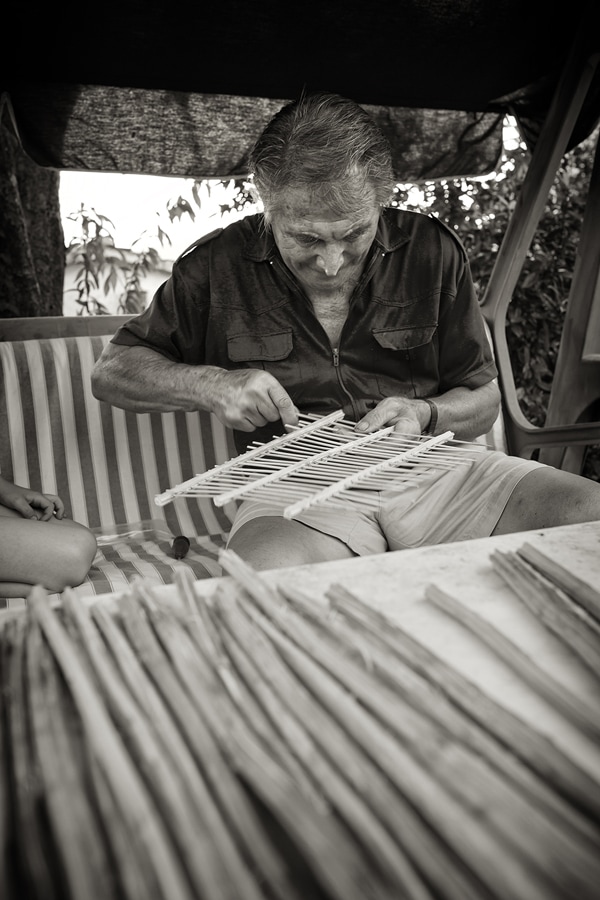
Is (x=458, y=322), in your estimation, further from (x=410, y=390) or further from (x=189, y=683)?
(x=189, y=683)

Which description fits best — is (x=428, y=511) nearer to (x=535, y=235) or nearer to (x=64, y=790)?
(x=64, y=790)

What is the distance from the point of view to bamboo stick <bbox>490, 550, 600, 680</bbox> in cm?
93

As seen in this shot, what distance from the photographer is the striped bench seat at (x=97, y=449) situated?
2717 mm

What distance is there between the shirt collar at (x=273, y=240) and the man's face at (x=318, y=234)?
0.10m

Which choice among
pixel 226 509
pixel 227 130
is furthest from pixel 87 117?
pixel 226 509

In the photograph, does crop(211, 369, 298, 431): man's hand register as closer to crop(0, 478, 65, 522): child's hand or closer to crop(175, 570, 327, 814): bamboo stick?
crop(0, 478, 65, 522): child's hand

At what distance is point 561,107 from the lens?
3.06 m

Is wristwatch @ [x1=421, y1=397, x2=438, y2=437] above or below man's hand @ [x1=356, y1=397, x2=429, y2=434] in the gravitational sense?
below

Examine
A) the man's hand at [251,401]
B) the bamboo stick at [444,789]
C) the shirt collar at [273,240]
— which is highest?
the shirt collar at [273,240]

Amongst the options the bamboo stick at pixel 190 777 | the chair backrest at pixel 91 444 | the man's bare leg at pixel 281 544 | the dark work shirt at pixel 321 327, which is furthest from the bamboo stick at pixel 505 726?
the chair backrest at pixel 91 444

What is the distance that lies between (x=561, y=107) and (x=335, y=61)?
97 cm

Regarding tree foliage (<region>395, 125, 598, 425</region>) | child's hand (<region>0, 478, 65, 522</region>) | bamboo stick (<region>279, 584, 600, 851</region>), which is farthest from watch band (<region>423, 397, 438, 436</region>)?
tree foliage (<region>395, 125, 598, 425</region>)

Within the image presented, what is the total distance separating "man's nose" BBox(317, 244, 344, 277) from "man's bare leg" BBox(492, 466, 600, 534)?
813mm

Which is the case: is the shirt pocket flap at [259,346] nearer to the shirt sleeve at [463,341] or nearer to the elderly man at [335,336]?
the elderly man at [335,336]
